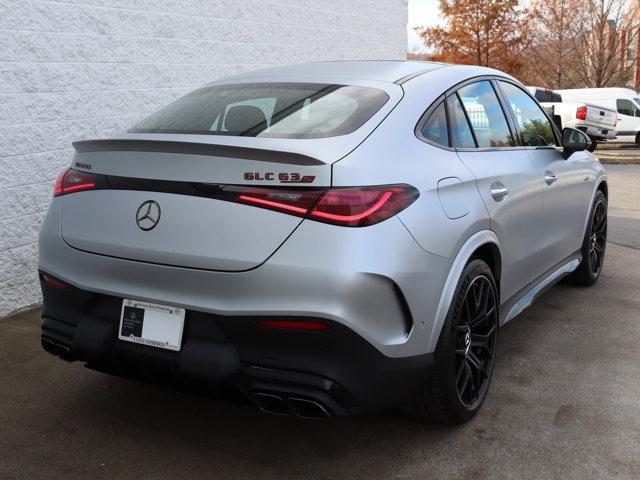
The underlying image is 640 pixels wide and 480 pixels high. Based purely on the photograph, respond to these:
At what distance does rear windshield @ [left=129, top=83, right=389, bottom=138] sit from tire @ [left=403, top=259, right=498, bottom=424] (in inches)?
33.4

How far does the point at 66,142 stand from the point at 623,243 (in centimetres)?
556

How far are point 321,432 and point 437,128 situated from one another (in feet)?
4.84

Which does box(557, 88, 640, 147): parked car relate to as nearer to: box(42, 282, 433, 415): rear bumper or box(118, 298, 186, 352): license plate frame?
box(42, 282, 433, 415): rear bumper

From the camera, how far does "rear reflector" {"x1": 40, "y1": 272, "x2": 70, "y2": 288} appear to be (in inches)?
116

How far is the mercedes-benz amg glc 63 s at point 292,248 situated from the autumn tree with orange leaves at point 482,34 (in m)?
31.0

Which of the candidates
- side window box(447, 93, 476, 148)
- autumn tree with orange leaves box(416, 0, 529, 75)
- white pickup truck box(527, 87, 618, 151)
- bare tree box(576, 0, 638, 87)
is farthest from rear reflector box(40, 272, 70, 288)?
bare tree box(576, 0, 638, 87)

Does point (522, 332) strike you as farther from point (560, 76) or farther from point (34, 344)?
point (560, 76)

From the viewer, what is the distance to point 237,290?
2566 millimetres

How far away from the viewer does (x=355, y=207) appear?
8.36 ft

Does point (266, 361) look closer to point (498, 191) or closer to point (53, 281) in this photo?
point (53, 281)

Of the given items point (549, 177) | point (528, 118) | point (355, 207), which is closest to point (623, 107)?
point (528, 118)

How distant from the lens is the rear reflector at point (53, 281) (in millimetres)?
2947

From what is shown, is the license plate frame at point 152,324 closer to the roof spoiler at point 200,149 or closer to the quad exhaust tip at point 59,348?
the quad exhaust tip at point 59,348

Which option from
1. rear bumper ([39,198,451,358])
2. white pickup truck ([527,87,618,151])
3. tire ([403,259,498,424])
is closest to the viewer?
rear bumper ([39,198,451,358])
